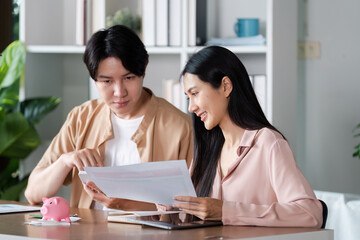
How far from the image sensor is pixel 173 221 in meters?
1.82

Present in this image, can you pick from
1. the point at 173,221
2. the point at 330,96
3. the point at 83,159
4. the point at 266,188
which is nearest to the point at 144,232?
the point at 173,221

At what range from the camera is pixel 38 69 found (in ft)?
12.8

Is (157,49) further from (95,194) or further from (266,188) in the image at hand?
(266,188)

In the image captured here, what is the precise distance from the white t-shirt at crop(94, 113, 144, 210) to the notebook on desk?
60 cm

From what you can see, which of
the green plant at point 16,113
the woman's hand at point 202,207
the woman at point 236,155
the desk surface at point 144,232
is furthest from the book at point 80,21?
the woman's hand at point 202,207

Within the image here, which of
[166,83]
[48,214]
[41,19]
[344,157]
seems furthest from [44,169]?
[344,157]

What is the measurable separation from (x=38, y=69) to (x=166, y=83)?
790 millimetres

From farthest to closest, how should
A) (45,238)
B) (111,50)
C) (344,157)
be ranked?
(344,157) < (111,50) < (45,238)

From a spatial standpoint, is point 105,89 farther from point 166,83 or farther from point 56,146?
point 166,83

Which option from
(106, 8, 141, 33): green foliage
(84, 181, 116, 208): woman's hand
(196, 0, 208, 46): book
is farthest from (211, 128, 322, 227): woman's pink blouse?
(106, 8, 141, 33): green foliage

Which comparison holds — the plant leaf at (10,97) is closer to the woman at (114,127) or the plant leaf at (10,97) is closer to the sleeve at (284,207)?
the woman at (114,127)

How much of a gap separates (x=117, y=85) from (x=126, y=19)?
1.30 m

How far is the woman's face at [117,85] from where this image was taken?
2434 mm

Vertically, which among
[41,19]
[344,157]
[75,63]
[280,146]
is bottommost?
[344,157]
